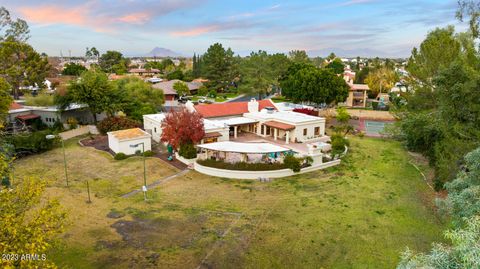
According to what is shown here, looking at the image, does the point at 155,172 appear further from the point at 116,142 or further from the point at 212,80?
the point at 212,80

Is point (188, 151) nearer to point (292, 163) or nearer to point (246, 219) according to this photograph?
point (292, 163)

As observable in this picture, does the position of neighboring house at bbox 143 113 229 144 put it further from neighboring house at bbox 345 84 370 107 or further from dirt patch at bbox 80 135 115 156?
neighboring house at bbox 345 84 370 107

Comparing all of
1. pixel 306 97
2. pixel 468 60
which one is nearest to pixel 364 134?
pixel 306 97

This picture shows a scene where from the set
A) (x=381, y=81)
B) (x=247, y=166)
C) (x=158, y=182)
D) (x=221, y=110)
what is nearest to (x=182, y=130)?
(x=158, y=182)

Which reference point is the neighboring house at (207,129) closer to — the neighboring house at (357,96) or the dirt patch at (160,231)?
the dirt patch at (160,231)

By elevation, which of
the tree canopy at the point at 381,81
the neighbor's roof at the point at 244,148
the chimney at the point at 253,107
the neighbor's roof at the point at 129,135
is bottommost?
the neighbor's roof at the point at 244,148

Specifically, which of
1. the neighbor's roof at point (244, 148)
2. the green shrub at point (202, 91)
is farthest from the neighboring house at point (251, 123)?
the green shrub at point (202, 91)
